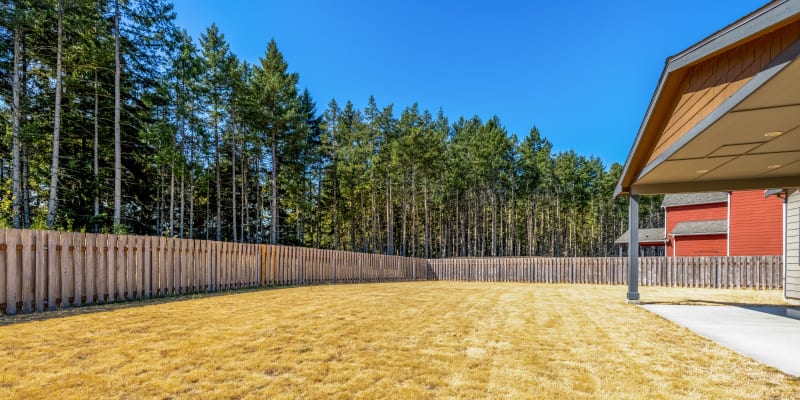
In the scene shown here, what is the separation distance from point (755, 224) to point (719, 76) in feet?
63.5

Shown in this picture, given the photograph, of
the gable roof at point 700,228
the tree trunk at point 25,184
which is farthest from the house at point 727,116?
the tree trunk at point 25,184

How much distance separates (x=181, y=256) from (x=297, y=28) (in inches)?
607

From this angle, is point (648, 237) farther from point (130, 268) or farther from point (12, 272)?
point (12, 272)

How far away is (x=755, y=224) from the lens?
17141mm

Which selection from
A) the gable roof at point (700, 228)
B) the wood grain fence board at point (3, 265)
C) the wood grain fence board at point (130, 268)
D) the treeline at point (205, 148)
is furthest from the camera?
the gable roof at point (700, 228)

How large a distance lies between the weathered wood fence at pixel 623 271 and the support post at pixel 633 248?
26.9 ft

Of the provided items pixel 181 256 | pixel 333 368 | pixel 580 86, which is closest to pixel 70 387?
pixel 333 368

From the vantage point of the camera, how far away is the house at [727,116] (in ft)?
9.35

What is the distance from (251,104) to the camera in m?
19.0

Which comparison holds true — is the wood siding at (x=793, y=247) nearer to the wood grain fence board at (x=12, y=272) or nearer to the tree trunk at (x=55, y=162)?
the wood grain fence board at (x=12, y=272)

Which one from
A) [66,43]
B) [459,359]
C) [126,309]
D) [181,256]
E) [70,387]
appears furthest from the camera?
[66,43]

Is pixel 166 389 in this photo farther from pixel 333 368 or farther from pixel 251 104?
pixel 251 104

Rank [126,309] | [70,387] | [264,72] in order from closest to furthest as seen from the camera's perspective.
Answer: [70,387], [126,309], [264,72]

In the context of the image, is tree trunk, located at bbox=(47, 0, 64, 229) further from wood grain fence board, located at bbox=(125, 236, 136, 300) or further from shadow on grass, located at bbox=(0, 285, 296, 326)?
shadow on grass, located at bbox=(0, 285, 296, 326)
